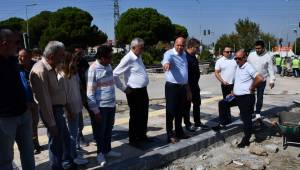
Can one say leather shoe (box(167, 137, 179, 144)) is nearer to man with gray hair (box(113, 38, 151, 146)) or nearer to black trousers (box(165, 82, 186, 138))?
black trousers (box(165, 82, 186, 138))

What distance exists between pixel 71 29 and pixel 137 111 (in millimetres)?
51654

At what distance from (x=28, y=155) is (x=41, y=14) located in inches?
2449

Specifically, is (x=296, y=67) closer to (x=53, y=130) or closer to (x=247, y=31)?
(x=53, y=130)

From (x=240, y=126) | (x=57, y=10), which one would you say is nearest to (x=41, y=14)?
(x=57, y=10)

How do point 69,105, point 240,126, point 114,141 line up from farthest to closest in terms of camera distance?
point 240,126
point 114,141
point 69,105

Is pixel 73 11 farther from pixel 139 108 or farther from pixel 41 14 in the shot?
pixel 139 108

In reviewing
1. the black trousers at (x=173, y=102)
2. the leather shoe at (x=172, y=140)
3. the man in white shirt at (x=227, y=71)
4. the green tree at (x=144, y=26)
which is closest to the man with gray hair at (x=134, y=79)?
the black trousers at (x=173, y=102)

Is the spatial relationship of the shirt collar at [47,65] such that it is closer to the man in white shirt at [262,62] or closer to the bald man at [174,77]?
the bald man at [174,77]

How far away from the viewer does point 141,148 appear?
6.17m

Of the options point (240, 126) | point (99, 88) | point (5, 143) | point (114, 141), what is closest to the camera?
point (5, 143)

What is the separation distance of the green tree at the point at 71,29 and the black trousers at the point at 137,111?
4867 cm

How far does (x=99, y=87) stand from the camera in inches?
208

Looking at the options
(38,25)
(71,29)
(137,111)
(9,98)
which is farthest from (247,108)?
(38,25)

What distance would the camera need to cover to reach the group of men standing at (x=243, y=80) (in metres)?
6.76
